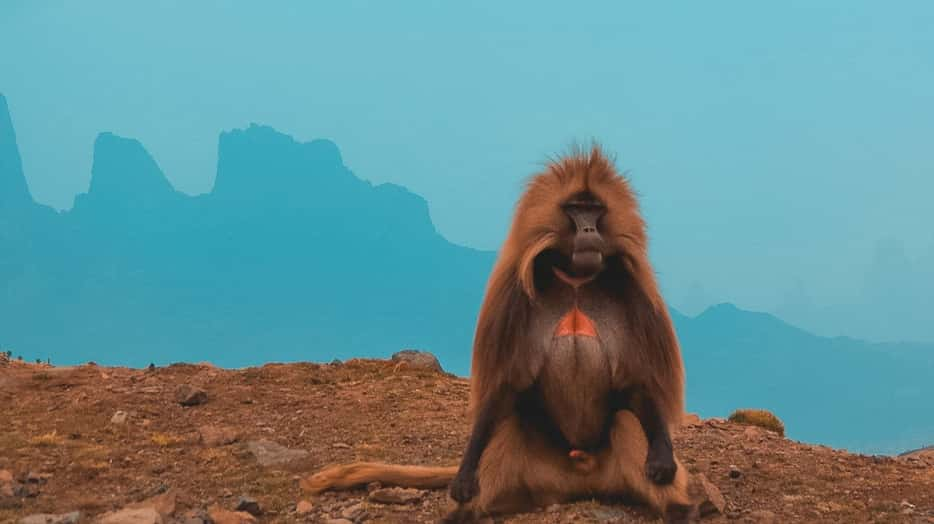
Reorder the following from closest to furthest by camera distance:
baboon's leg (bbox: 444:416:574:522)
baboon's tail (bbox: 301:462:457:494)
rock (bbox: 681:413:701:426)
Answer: baboon's leg (bbox: 444:416:574:522) < baboon's tail (bbox: 301:462:457:494) < rock (bbox: 681:413:701:426)

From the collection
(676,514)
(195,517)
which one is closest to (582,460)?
(676,514)

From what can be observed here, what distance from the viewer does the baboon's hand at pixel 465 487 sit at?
15.8 ft

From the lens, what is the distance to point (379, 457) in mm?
7230

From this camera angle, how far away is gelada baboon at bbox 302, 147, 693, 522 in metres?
4.71

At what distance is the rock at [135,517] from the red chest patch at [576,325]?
2745 millimetres

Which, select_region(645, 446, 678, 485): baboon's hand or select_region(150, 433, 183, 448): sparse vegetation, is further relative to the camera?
select_region(150, 433, 183, 448): sparse vegetation

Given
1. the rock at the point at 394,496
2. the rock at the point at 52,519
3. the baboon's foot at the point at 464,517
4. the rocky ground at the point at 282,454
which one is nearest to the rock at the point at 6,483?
the rocky ground at the point at 282,454

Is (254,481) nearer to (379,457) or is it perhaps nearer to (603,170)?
(379,457)

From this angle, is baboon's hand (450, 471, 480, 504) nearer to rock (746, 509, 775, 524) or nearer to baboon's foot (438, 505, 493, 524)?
baboon's foot (438, 505, 493, 524)

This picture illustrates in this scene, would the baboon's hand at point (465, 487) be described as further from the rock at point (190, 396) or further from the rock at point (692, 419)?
the rock at point (190, 396)

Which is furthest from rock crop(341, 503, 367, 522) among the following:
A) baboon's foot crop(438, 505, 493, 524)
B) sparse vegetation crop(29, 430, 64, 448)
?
sparse vegetation crop(29, 430, 64, 448)

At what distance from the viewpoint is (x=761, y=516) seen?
570cm

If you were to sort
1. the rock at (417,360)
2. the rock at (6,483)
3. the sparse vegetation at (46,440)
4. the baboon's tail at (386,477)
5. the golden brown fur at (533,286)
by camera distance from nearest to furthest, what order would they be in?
the golden brown fur at (533,286) → the baboon's tail at (386,477) → the rock at (6,483) → the sparse vegetation at (46,440) → the rock at (417,360)

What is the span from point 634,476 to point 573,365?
73 centimetres
